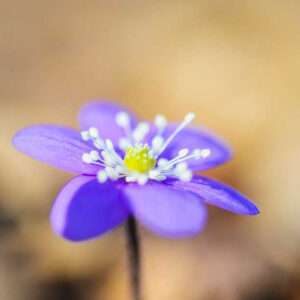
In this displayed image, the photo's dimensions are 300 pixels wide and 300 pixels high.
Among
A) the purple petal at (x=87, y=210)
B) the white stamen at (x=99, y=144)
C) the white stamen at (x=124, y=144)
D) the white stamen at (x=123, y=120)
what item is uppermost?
the white stamen at (x=123, y=120)

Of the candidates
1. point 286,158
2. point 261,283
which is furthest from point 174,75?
point 261,283

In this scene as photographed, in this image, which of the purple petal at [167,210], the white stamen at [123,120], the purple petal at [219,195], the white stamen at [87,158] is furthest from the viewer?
the white stamen at [123,120]

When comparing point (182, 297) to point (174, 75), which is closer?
point (182, 297)

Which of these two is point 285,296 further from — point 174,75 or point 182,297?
point 174,75

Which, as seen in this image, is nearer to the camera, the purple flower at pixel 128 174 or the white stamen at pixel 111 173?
the purple flower at pixel 128 174

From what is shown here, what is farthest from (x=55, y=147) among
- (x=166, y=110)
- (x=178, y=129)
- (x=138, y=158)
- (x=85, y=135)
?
(x=166, y=110)

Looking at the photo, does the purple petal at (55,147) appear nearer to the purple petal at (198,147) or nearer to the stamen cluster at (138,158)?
the stamen cluster at (138,158)

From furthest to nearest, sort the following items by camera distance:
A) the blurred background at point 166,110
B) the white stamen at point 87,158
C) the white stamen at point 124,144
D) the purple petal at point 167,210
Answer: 1. the blurred background at point 166,110
2. the white stamen at point 124,144
3. the white stamen at point 87,158
4. the purple petal at point 167,210

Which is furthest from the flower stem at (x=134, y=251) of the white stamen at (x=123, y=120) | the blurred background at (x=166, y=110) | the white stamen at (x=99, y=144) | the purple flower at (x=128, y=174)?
the blurred background at (x=166, y=110)
